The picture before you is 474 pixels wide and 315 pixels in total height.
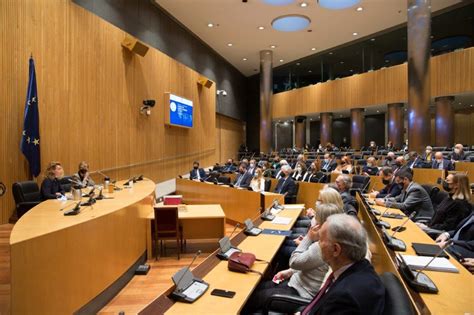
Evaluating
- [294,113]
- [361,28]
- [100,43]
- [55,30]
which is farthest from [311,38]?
[55,30]

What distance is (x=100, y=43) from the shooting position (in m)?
6.87

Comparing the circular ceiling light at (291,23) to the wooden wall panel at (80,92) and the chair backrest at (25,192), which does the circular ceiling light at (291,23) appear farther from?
the chair backrest at (25,192)

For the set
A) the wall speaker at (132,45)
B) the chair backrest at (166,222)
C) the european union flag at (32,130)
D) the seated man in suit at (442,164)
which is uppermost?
the wall speaker at (132,45)

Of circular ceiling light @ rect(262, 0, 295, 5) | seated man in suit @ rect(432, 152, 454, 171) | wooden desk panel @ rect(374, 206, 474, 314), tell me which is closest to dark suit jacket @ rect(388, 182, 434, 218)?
wooden desk panel @ rect(374, 206, 474, 314)

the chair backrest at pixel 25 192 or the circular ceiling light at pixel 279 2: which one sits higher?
the circular ceiling light at pixel 279 2

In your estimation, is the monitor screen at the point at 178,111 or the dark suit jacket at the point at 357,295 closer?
the dark suit jacket at the point at 357,295

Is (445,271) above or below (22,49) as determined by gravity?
below

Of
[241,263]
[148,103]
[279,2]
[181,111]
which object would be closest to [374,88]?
[279,2]

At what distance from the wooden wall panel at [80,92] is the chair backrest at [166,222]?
7.28ft

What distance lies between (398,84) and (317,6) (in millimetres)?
5245

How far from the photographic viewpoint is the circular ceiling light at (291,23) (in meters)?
11.5

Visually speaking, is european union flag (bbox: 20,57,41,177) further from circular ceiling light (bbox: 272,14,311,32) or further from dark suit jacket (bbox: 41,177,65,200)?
circular ceiling light (bbox: 272,14,311,32)

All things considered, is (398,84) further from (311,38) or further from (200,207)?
(200,207)

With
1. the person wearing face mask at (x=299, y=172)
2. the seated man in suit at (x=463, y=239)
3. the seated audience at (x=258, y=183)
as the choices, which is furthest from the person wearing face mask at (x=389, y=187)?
the person wearing face mask at (x=299, y=172)
